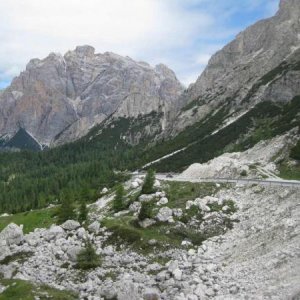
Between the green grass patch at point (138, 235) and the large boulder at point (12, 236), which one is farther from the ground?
the large boulder at point (12, 236)

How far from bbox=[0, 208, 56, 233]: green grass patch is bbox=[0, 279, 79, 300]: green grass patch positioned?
4303 cm

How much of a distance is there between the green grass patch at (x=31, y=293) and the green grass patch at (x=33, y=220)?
43026 millimetres

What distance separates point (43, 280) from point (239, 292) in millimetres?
24730

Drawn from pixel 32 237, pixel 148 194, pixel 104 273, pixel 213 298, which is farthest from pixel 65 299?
pixel 148 194

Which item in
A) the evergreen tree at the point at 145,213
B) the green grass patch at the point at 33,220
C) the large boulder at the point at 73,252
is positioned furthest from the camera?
the green grass patch at the point at 33,220

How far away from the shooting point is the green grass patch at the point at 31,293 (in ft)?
155

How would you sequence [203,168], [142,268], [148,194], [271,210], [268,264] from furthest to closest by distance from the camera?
[203,168]
[148,194]
[271,210]
[142,268]
[268,264]

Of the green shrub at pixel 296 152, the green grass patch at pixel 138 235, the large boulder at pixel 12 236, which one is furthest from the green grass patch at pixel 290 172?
the large boulder at pixel 12 236

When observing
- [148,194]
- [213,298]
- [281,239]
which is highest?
[148,194]

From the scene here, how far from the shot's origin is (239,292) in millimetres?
45344

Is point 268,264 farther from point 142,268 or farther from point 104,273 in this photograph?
point 104,273

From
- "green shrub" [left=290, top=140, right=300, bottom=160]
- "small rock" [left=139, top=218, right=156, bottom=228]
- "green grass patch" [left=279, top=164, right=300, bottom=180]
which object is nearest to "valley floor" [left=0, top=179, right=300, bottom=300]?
"small rock" [left=139, top=218, right=156, bottom=228]

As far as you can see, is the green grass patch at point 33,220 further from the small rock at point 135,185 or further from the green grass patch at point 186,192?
the green grass patch at point 186,192

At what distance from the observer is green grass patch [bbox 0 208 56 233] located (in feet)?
321
